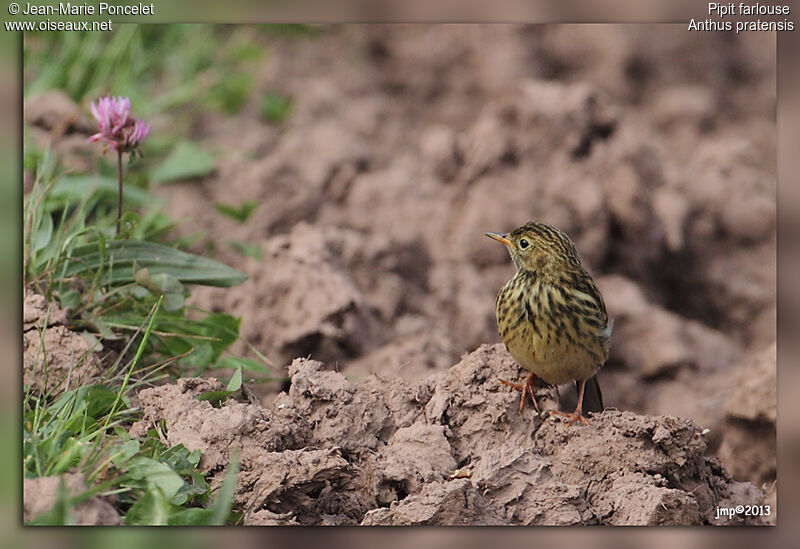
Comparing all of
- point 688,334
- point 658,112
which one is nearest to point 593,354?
point 688,334

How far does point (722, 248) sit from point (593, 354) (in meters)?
2.87

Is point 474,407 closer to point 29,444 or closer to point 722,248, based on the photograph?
point 29,444

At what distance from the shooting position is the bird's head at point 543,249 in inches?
171

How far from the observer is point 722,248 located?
22.0ft

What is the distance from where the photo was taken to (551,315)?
4145 millimetres

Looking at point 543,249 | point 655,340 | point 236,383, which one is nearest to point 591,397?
point 543,249

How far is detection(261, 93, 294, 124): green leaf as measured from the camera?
23.7 feet

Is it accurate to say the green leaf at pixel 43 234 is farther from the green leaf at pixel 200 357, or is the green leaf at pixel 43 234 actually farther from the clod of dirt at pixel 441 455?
the clod of dirt at pixel 441 455

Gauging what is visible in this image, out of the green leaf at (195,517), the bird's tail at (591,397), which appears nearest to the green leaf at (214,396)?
the green leaf at (195,517)

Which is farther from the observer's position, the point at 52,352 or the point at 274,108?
the point at 274,108

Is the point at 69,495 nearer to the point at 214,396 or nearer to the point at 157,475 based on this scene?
the point at 157,475

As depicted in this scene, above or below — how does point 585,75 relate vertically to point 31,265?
above

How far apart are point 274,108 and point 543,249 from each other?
3.50 m

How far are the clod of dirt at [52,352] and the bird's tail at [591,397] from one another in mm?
2243
